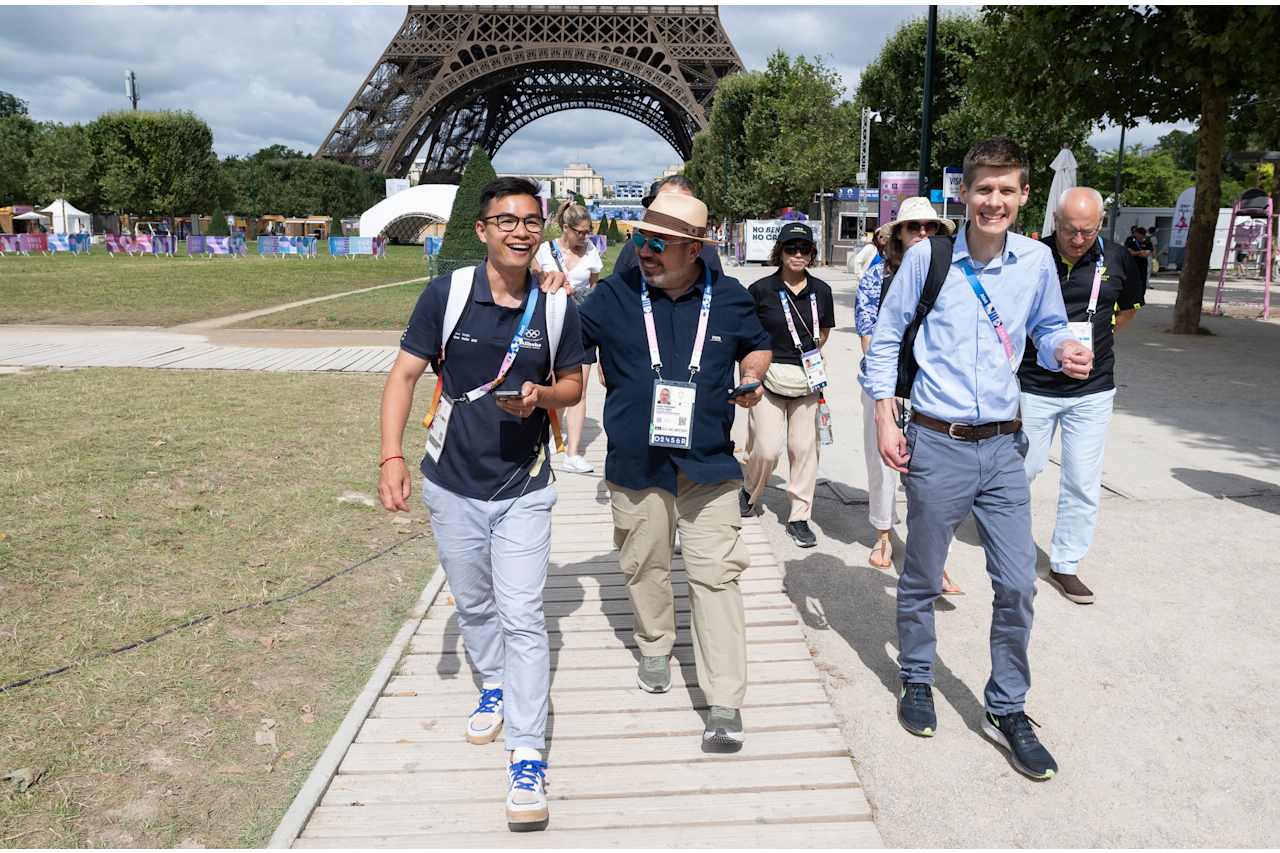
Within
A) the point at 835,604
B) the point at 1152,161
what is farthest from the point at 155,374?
the point at 1152,161

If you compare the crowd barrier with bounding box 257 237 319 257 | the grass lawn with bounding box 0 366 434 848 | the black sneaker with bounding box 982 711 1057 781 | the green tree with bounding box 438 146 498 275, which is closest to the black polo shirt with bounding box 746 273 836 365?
the grass lawn with bounding box 0 366 434 848

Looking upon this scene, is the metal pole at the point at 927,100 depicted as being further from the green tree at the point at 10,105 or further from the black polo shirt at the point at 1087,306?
the green tree at the point at 10,105

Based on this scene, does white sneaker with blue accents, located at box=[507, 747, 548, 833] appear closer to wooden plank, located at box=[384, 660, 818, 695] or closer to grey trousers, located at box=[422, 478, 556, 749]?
grey trousers, located at box=[422, 478, 556, 749]

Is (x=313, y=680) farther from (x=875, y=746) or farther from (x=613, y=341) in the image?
(x=875, y=746)

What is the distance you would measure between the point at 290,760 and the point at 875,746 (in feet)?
6.38

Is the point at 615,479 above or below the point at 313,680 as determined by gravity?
above

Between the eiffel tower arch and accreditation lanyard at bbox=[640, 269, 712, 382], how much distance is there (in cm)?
5530

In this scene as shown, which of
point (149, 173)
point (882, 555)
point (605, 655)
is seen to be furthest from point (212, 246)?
point (605, 655)

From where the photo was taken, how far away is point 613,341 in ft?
10.4

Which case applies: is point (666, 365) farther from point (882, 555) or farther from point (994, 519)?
point (882, 555)

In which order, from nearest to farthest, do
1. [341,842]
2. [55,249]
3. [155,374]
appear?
[341,842] < [155,374] < [55,249]

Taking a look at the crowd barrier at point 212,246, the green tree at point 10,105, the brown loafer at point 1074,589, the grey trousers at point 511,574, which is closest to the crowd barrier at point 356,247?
the crowd barrier at point 212,246

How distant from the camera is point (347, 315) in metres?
17.1

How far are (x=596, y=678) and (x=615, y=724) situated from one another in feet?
1.21
